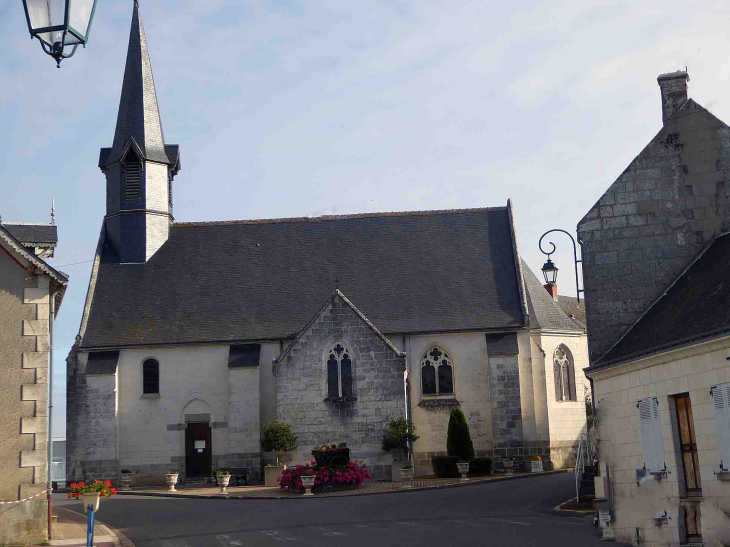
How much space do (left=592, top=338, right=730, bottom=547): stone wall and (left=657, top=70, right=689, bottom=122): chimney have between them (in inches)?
236

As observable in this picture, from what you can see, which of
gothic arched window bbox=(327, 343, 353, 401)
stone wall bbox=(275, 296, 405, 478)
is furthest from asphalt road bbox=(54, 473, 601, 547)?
gothic arched window bbox=(327, 343, 353, 401)

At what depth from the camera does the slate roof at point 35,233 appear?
18766 mm

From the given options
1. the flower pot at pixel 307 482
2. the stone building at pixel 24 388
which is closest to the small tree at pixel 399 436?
the flower pot at pixel 307 482

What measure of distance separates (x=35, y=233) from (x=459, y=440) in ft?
49.7

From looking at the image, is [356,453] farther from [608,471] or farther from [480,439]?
[608,471]

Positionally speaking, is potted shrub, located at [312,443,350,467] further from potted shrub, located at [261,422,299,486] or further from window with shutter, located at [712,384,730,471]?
window with shutter, located at [712,384,730,471]

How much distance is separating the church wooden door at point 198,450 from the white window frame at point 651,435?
64.5 feet

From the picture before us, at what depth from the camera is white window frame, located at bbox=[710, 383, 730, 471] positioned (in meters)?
12.1

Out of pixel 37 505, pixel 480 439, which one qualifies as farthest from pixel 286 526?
pixel 480 439

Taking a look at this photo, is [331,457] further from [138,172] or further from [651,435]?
[138,172]

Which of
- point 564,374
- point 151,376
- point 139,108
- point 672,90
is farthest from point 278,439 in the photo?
point 672,90

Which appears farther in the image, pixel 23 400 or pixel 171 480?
pixel 171 480

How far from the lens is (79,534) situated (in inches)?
639

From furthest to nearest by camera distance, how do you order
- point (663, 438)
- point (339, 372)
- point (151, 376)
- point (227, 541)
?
point (151, 376)
point (339, 372)
point (227, 541)
point (663, 438)
